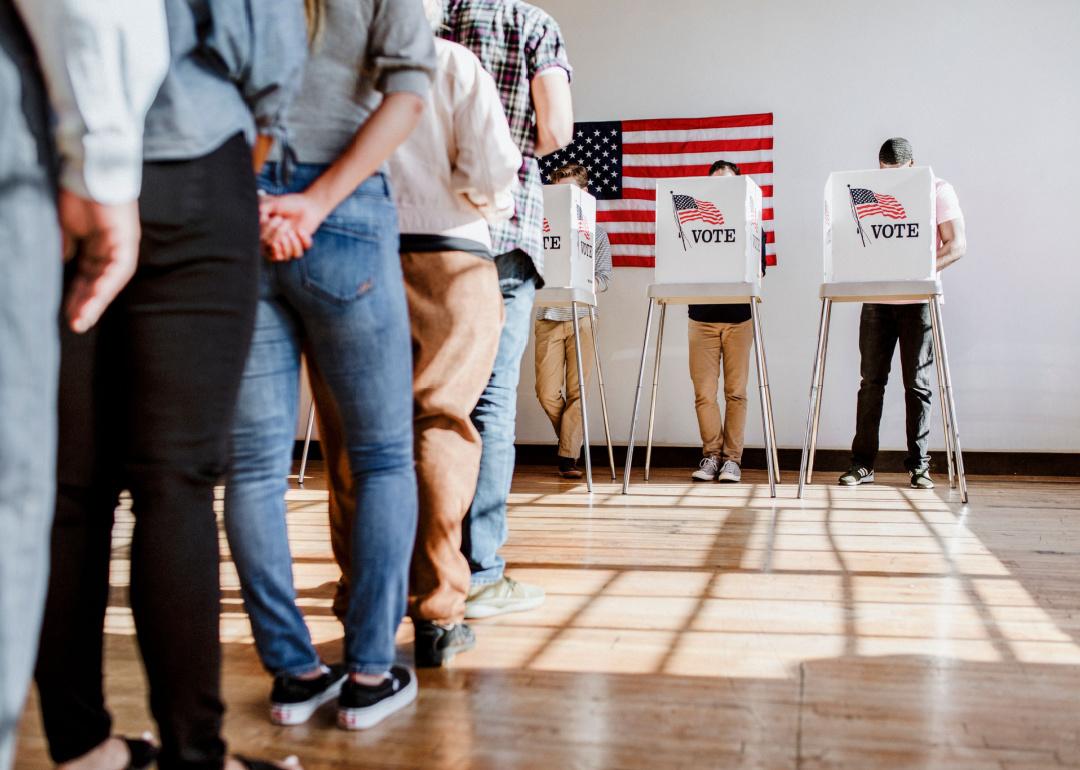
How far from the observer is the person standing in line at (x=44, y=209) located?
0.64 m

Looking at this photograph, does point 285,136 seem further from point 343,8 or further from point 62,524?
point 62,524

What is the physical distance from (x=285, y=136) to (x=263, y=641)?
25.9 inches

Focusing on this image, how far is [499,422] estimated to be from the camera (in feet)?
6.27

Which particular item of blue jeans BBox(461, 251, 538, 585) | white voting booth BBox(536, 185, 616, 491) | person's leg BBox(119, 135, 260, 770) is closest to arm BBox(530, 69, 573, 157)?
blue jeans BBox(461, 251, 538, 585)

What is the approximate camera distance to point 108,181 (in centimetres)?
75

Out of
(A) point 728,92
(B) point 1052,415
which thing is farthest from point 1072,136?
(A) point 728,92

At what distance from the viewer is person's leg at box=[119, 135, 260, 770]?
0.90 meters

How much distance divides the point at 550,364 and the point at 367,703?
3567mm

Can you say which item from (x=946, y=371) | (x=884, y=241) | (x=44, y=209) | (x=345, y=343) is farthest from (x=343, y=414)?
(x=946, y=371)

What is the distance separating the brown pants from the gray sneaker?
117 inches

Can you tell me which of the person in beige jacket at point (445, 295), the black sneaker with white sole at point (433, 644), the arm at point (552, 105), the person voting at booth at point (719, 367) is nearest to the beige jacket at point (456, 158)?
the person in beige jacket at point (445, 295)

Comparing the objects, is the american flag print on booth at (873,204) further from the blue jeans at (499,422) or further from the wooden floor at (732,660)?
the blue jeans at (499,422)

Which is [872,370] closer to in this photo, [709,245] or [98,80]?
[709,245]

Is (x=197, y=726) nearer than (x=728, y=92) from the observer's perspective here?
Yes
